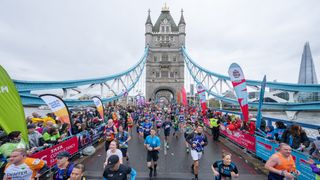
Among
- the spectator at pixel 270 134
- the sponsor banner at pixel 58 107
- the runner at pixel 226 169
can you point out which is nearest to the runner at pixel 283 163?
the runner at pixel 226 169

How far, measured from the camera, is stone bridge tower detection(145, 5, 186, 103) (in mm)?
63500

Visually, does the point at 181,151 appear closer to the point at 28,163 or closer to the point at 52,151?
the point at 52,151

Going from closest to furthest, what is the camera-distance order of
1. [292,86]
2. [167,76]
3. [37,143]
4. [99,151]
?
[37,143] < [99,151] < [292,86] < [167,76]

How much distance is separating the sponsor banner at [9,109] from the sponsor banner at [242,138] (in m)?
8.05

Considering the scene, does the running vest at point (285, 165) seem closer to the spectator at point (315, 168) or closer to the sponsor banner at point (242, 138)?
the spectator at point (315, 168)

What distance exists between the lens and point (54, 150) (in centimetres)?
632

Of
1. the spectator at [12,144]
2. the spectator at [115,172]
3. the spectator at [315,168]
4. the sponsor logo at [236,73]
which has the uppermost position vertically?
the sponsor logo at [236,73]

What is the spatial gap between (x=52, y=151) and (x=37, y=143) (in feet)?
1.70

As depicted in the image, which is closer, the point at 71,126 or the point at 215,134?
the point at 71,126

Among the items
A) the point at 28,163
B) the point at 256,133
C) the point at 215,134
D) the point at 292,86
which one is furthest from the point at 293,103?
the point at 28,163

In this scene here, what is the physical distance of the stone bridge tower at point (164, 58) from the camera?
63.5 meters

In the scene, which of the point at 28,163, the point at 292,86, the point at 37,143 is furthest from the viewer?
the point at 292,86

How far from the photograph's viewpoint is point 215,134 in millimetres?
11906

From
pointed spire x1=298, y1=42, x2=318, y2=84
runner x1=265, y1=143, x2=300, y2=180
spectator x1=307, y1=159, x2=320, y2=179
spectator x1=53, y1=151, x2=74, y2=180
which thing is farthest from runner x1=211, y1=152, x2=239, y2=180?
pointed spire x1=298, y1=42, x2=318, y2=84
